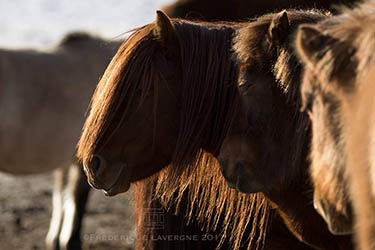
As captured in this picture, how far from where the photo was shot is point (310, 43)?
1535 millimetres

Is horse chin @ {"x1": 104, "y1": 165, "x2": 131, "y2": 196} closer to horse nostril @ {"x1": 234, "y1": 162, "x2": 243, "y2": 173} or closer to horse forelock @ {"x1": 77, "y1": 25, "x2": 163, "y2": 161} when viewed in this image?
horse forelock @ {"x1": 77, "y1": 25, "x2": 163, "y2": 161}

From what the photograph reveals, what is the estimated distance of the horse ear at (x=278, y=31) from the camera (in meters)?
1.99

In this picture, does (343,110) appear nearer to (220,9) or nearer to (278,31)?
(278,31)

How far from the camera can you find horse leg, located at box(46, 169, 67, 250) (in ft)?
16.4

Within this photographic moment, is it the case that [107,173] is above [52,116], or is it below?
above

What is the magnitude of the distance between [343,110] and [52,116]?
4250 mm

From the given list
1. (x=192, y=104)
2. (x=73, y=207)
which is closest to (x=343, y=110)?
(x=192, y=104)

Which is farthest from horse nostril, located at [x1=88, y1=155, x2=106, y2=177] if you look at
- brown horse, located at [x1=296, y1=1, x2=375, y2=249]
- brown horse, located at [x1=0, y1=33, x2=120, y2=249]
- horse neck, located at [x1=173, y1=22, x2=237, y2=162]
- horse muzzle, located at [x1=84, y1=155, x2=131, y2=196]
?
brown horse, located at [x1=0, y1=33, x2=120, y2=249]

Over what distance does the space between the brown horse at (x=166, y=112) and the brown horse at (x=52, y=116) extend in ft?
9.72

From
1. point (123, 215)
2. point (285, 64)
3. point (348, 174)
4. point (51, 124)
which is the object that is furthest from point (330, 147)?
point (123, 215)

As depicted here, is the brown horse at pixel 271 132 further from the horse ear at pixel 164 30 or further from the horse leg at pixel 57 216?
the horse leg at pixel 57 216

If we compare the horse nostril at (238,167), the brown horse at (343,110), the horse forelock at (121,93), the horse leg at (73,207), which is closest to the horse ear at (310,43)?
the brown horse at (343,110)

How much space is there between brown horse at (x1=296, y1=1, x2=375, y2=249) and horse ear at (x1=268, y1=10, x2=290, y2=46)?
0.30 meters

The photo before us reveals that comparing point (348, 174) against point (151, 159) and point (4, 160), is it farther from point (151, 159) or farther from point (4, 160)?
point (4, 160)
